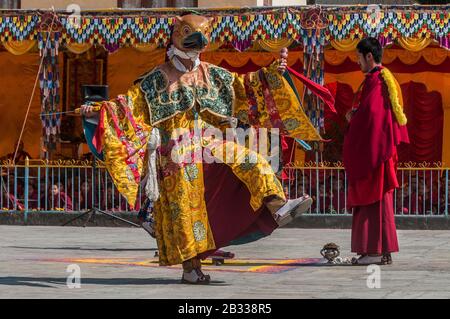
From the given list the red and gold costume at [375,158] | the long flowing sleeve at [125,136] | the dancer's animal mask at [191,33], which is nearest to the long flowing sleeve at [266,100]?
the dancer's animal mask at [191,33]

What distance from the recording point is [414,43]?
21781mm

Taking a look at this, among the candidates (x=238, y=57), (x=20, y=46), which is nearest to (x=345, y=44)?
(x=238, y=57)

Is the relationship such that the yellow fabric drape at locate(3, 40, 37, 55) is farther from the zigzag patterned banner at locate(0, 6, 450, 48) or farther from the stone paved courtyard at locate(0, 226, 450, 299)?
the stone paved courtyard at locate(0, 226, 450, 299)

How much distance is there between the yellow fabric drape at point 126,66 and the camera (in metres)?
25.5

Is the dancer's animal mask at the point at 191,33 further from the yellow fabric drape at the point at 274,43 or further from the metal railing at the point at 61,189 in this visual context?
the yellow fabric drape at the point at 274,43

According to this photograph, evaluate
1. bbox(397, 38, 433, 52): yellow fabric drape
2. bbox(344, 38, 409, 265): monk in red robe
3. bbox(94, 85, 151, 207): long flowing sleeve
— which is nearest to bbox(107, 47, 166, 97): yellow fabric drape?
bbox(397, 38, 433, 52): yellow fabric drape

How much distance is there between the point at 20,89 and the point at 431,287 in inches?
642

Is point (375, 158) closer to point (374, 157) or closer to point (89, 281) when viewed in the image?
point (374, 157)

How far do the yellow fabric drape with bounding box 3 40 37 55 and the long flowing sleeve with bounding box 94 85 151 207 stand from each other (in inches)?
413

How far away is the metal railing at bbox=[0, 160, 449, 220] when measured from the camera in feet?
67.9

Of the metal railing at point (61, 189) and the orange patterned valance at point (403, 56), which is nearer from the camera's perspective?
the metal railing at point (61, 189)

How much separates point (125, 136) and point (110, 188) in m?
9.65

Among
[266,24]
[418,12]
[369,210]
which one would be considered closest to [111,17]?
[266,24]

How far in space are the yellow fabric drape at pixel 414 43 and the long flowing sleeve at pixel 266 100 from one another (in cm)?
1021
